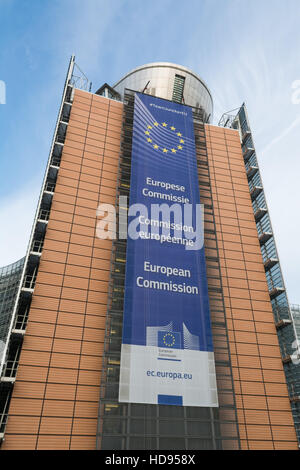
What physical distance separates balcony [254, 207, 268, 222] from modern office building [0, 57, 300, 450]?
6.9 inches

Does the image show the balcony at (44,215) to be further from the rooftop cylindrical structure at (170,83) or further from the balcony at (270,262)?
the rooftop cylindrical structure at (170,83)

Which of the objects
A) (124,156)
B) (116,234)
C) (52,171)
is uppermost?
(124,156)

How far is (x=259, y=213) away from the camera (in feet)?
136

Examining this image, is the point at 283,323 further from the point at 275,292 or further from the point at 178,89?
the point at 178,89

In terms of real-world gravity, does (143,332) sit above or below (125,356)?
above

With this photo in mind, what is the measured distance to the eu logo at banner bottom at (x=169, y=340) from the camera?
27116mm

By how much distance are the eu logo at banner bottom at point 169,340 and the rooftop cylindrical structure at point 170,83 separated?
122ft

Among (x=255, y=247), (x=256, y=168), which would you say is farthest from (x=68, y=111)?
(x=255, y=247)

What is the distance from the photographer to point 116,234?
3334 centimetres

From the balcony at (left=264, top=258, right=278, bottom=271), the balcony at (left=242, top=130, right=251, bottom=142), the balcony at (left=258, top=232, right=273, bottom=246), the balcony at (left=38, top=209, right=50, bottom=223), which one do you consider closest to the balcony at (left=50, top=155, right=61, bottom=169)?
the balcony at (left=38, top=209, right=50, bottom=223)

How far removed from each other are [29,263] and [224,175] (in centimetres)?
2562

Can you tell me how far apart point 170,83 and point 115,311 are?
40.9 meters

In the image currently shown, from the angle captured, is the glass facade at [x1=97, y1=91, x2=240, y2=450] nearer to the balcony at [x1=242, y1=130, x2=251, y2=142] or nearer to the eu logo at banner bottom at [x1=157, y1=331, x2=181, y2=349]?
the eu logo at banner bottom at [x1=157, y1=331, x2=181, y2=349]

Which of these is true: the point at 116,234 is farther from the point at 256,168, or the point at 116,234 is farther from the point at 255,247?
the point at 256,168
